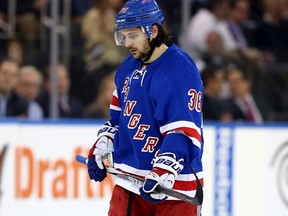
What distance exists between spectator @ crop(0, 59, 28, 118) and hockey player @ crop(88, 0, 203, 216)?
2972 millimetres

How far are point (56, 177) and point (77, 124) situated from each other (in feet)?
1.44

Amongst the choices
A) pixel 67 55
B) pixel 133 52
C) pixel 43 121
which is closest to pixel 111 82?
pixel 67 55

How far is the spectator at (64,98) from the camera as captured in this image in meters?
7.56

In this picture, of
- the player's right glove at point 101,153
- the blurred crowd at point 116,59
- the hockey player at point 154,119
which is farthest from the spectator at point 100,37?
the hockey player at point 154,119

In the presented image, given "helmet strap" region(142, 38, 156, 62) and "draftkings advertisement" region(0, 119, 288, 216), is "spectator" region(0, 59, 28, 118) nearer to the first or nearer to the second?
"draftkings advertisement" region(0, 119, 288, 216)

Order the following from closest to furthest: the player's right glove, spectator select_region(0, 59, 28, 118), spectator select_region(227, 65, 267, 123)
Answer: the player's right glove → spectator select_region(0, 59, 28, 118) → spectator select_region(227, 65, 267, 123)

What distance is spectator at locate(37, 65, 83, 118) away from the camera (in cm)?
756

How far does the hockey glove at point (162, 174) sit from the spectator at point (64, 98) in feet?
11.6

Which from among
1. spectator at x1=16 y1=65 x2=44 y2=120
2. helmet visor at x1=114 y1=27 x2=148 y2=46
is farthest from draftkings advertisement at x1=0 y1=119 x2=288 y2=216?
helmet visor at x1=114 y1=27 x2=148 y2=46

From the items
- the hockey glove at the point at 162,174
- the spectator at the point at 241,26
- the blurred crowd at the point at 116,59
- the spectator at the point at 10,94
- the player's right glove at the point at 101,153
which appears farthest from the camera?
the spectator at the point at 241,26

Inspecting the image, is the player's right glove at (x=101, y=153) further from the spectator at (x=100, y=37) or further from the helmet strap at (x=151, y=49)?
the spectator at (x=100, y=37)

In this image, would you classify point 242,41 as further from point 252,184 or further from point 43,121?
point 43,121

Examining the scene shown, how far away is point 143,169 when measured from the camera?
4.29m

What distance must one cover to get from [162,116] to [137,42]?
0.38m
